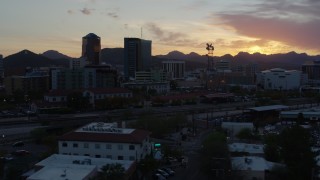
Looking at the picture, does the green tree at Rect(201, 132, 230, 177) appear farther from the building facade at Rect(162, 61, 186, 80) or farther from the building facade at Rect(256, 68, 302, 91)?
the building facade at Rect(162, 61, 186, 80)

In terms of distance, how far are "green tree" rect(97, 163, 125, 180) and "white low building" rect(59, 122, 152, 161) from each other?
57.6 inches

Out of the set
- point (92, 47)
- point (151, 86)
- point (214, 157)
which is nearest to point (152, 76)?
point (151, 86)

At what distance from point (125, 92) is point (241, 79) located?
19.0m

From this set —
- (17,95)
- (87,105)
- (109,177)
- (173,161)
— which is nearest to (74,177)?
(109,177)

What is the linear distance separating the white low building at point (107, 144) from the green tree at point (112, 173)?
1.46 metres

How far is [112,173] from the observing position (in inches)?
225

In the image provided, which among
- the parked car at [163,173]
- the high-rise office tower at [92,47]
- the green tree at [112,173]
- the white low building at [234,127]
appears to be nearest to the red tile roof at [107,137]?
the parked car at [163,173]

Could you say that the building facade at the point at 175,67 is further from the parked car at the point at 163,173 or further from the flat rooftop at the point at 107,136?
the parked car at the point at 163,173

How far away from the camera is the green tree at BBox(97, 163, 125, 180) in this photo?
567cm

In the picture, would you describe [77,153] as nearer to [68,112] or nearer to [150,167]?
[150,167]

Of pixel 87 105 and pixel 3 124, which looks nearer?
pixel 3 124

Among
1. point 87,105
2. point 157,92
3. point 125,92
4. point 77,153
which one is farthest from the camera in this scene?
point 157,92

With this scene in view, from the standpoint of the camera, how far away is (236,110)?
61.1 ft

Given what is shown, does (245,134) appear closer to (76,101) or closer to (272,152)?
(272,152)
